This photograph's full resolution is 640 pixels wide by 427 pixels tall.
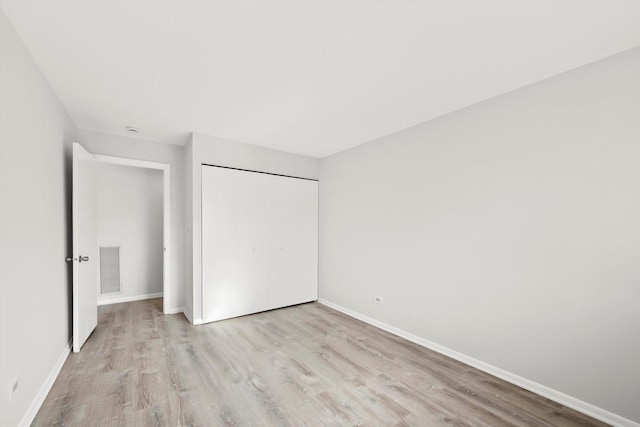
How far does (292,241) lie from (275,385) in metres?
2.38

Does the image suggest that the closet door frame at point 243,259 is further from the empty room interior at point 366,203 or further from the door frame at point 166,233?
the door frame at point 166,233

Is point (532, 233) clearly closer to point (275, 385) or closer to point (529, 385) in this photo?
point (529, 385)

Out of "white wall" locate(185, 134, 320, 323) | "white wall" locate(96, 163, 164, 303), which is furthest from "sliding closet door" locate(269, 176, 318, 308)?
"white wall" locate(96, 163, 164, 303)

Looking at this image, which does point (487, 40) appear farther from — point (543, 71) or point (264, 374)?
point (264, 374)

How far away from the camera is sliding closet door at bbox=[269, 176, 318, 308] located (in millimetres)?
4203

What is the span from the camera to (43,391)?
2.02 meters

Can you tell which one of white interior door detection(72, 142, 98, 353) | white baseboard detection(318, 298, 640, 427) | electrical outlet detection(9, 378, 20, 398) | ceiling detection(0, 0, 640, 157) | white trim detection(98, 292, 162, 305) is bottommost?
white trim detection(98, 292, 162, 305)

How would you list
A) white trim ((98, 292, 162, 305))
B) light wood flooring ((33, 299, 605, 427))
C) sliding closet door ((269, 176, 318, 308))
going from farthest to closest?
white trim ((98, 292, 162, 305)) < sliding closet door ((269, 176, 318, 308)) < light wood flooring ((33, 299, 605, 427))

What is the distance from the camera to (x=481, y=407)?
6.49 feet

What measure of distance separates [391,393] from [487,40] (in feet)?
8.64

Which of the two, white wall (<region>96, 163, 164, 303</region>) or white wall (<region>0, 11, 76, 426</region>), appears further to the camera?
white wall (<region>96, 163, 164, 303</region>)

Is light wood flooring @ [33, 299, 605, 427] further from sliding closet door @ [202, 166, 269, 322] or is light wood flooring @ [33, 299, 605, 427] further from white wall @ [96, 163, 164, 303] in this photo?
white wall @ [96, 163, 164, 303]

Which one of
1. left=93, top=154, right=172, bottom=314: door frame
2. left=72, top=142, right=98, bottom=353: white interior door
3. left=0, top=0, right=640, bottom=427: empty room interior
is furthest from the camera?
left=93, top=154, right=172, bottom=314: door frame

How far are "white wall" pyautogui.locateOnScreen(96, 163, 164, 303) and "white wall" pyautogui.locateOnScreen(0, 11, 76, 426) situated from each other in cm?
205
